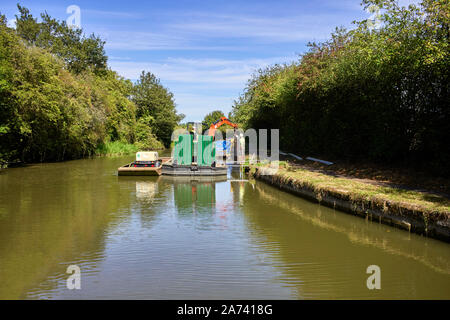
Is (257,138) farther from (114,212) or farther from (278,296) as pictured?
(278,296)

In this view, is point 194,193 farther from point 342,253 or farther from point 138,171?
point 342,253

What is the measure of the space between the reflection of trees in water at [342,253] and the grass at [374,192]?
618 mm

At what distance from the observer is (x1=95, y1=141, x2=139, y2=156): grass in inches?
1457

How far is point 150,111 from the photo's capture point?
2371 inches

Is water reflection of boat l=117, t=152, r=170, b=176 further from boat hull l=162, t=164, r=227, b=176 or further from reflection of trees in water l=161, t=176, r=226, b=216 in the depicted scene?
boat hull l=162, t=164, r=227, b=176

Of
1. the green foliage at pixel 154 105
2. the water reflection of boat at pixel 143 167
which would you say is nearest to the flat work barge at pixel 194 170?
the water reflection of boat at pixel 143 167

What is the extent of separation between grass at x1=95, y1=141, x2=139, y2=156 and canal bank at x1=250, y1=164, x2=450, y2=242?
88.4 ft

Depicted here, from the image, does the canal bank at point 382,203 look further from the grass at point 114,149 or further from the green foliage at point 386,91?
the grass at point 114,149

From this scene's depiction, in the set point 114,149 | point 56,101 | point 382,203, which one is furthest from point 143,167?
point 114,149

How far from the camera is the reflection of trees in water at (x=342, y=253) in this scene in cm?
574

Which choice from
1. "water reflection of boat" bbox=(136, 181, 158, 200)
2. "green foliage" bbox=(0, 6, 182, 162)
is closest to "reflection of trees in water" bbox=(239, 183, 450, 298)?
"water reflection of boat" bbox=(136, 181, 158, 200)
